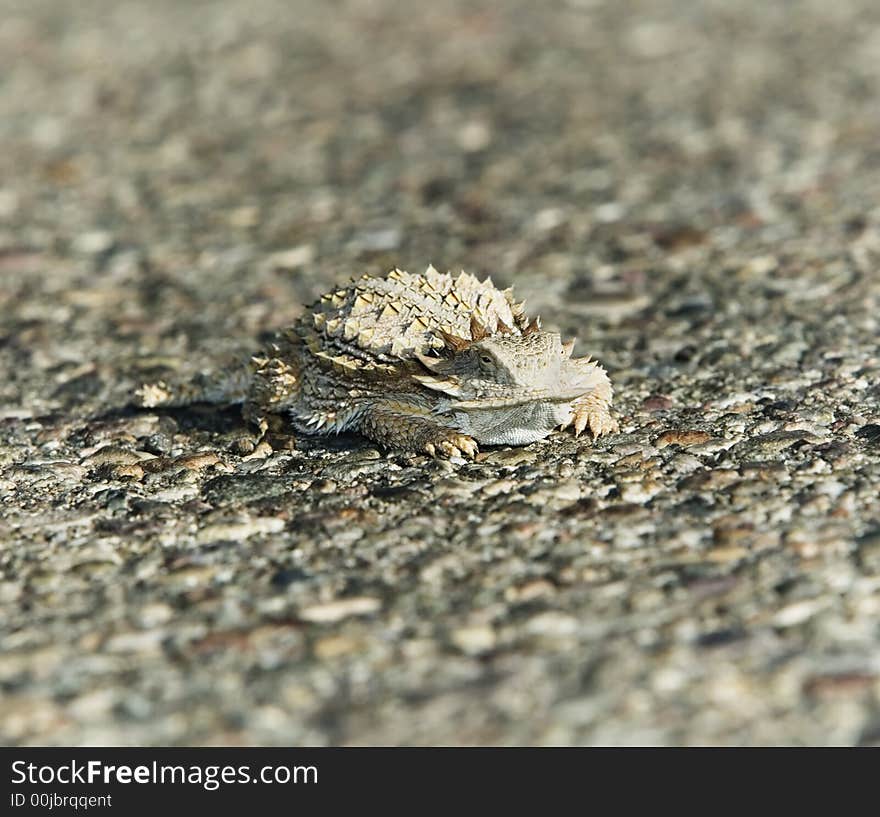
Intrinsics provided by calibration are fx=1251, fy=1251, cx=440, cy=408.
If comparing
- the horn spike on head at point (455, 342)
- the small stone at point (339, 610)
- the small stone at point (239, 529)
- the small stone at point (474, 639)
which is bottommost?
the small stone at point (474, 639)

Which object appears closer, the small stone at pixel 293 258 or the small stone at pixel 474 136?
the small stone at pixel 293 258

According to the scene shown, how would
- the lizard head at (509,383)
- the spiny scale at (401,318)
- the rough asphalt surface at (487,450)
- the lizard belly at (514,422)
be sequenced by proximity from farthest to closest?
the spiny scale at (401,318)
the lizard belly at (514,422)
the lizard head at (509,383)
the rough asphalt surface at (487,450)

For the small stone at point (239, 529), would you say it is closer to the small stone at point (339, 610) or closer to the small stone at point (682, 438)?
the small stone at point (339, 610)

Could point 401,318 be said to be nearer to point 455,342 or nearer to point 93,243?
point 455,342

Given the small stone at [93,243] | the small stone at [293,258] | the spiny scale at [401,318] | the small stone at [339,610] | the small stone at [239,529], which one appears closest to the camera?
the small stone at [339,610]

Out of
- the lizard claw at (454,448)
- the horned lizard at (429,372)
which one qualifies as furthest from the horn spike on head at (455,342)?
the lizard claw at (454,448)

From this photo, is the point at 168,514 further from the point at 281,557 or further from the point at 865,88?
the point at 865,88

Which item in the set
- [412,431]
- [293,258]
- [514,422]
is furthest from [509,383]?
[293,258]
